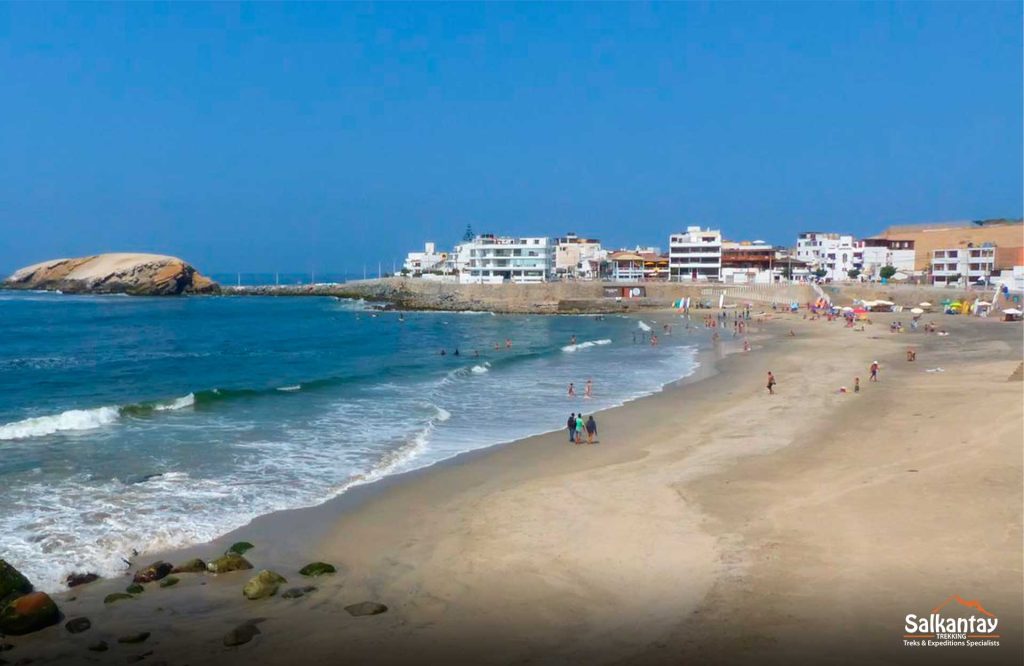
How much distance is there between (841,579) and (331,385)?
22.0m

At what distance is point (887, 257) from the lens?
87688 millimetres

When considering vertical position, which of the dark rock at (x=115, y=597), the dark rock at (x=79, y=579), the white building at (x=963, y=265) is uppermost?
the white building at (x=963, y=265)

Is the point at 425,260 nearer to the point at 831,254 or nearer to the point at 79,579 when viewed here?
the point at 831,254

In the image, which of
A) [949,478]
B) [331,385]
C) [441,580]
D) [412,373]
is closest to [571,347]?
[412,373]

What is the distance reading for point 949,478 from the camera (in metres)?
13.9

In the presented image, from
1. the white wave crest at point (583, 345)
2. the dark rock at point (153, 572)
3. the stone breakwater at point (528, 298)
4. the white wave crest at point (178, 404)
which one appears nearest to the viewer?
the dark rock at point (153, 572)

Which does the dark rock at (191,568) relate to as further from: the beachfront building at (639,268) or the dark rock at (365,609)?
the beachfront building at (639,268)

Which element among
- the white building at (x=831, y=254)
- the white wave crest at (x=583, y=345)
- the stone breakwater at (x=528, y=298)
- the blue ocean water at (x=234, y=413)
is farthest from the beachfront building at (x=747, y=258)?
the white wave crest at (x=583, y=345)

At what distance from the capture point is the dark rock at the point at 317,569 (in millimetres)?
10562

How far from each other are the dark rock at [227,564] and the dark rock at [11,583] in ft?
6.83

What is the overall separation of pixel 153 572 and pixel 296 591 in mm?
2021

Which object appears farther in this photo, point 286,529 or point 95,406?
point 95,406

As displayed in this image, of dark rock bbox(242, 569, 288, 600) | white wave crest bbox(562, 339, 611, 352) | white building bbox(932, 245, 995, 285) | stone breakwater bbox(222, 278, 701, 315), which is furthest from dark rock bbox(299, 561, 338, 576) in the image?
white building bbox(932, 245, 995, 285)

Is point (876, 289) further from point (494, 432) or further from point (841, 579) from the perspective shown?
point (841, 579)
